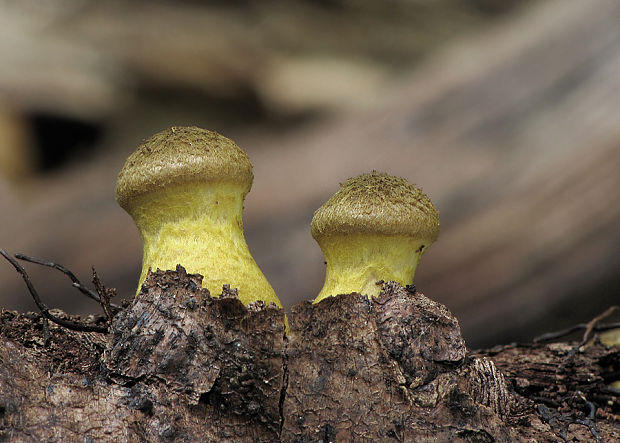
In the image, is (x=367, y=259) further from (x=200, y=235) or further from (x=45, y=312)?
(x=45, y=312)

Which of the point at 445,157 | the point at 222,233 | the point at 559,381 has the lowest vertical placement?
the point at 559,381

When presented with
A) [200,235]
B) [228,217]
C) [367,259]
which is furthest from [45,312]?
[367,259]

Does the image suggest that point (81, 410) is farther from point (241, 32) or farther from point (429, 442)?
point (241, 32)

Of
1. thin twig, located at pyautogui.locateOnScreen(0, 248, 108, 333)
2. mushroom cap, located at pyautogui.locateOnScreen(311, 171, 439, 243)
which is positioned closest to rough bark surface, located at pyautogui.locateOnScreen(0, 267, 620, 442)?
thin twig, located at pyautogui.locateOnScreen(0, 248, 108, 333)

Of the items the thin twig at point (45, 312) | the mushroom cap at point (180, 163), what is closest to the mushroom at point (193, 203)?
the mushroom cap at point (180, 163)

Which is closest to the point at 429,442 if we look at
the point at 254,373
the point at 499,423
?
the point at 499,423

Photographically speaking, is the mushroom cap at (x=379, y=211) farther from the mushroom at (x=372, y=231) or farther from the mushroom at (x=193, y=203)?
the mushroom at (x=193, y=203)
